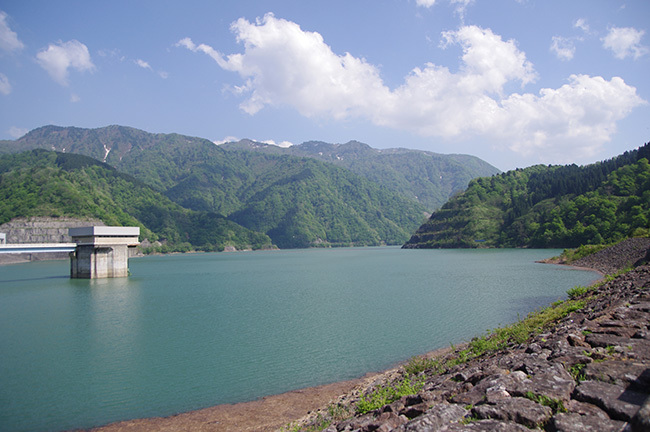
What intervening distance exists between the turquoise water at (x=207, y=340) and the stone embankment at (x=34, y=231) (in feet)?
339

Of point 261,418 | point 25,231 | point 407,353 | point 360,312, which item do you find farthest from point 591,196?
point 25,231

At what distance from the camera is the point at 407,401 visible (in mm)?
8758

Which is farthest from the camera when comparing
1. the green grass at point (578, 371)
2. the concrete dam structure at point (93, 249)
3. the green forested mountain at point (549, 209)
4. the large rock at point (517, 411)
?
the green forested mountain at point (549, 209)

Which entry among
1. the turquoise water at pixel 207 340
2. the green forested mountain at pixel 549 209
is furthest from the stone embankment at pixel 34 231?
the green forested mountain at pixel 549 209

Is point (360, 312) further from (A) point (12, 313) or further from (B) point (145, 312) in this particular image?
(A) point (12, 313)

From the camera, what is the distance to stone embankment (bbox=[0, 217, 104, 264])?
128m

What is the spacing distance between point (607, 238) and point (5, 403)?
115 m

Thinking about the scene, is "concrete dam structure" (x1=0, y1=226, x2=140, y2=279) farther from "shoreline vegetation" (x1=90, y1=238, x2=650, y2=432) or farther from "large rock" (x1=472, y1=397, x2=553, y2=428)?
"large rock" (x1=472, y1=397, x2=553, y2=428)

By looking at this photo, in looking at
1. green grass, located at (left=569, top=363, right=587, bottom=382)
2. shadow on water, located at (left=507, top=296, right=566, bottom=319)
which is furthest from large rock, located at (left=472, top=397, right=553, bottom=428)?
shadow on water, located at (left=507, top=296, right=566, bottom=319)

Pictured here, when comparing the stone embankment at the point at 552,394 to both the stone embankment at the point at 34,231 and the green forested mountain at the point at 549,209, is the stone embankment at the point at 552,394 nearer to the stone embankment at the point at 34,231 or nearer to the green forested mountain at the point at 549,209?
the green forested mountain at the point at 549,209

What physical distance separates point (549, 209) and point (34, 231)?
6558 inches

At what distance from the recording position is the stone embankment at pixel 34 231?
12819cm

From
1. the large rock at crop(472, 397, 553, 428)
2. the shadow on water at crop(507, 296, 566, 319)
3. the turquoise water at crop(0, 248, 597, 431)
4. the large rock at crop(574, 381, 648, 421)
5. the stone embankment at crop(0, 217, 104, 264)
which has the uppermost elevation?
the stone embankment at crop(0, 217, 104, 264)

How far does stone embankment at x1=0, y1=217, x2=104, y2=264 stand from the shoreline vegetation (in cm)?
13920
